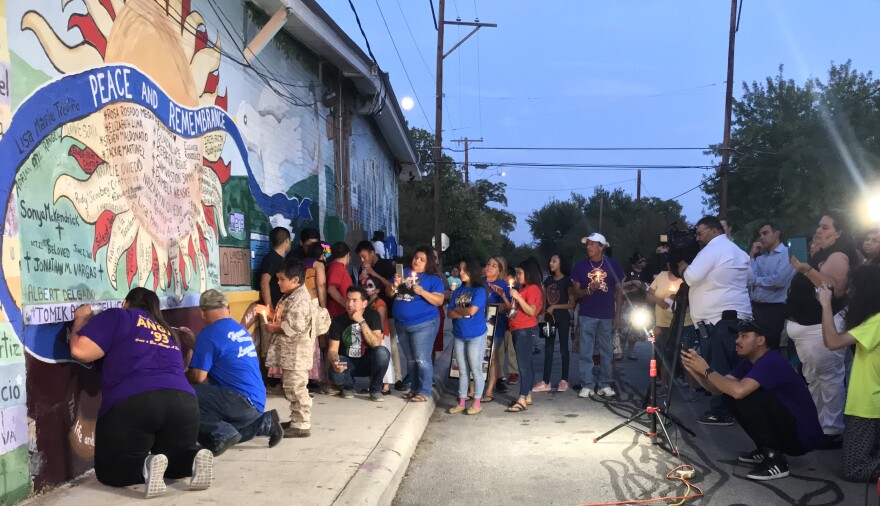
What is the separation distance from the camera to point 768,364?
5.80 m

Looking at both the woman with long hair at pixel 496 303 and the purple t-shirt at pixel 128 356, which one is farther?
the woman with long hair at pixel 496 303

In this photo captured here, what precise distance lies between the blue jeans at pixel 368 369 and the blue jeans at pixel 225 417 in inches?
93.8

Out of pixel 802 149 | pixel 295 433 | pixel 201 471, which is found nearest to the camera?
pixel 201 471

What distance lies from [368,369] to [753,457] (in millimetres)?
4267

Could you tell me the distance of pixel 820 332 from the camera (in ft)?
21.9

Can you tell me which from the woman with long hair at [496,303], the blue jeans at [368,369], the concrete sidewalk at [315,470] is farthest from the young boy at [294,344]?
the woman with long hair at [496,303]

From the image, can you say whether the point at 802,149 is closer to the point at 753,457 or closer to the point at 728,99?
the point at 728,99

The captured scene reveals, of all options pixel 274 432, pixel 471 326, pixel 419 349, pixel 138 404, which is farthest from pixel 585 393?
pixel 138 404

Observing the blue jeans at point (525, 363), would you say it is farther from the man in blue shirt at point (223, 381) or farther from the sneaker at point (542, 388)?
the man in blue shirt at point (223, 381)

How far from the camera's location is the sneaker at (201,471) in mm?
4746

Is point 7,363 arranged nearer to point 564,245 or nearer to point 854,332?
point 854,332

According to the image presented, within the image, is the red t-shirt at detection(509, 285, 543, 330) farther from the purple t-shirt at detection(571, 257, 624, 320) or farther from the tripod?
the tripod

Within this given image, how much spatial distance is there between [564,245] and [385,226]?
187 feet

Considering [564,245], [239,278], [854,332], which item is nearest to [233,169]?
[239,278]
